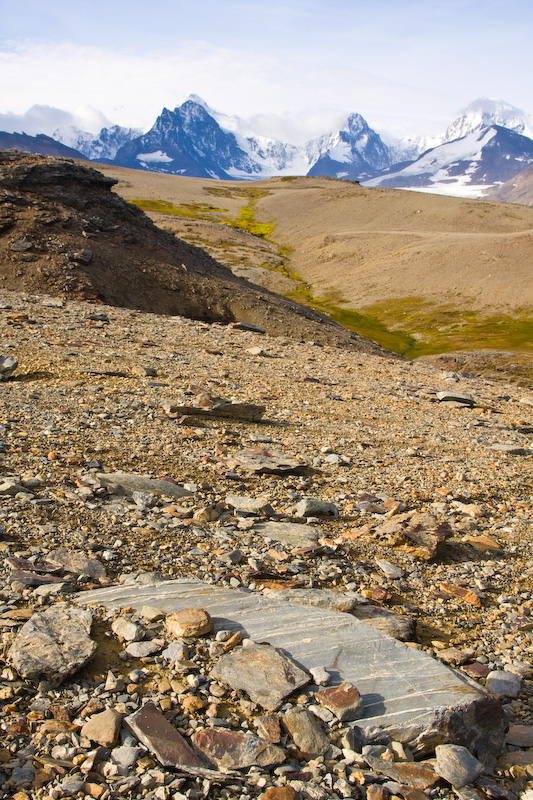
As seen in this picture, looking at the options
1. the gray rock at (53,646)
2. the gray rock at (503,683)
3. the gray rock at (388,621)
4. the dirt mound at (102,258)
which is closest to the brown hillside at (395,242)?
the dirt mound at (102,258)

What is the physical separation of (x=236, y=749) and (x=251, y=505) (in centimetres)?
444

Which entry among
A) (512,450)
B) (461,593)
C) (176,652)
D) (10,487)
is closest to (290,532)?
(461,593)

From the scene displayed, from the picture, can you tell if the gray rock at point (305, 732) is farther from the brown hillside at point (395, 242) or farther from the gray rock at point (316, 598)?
the brown hillside at point (395, 242)

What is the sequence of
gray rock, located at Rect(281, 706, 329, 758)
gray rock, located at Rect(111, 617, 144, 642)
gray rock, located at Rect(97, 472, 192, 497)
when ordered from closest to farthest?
gray rock, located at Rect(281, 706, 329, 758)
gray rock, located at Rect(111, 617, 144, 642)
gray rock, located at Rect(97, 472, 192, 497)

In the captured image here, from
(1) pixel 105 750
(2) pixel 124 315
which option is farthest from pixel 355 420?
(2) pixel 124 315

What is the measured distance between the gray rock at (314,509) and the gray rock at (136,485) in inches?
67.0

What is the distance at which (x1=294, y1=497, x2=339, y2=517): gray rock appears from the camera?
349 inches

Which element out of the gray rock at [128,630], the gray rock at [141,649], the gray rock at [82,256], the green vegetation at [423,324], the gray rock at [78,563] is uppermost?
the gray rock at [82,256]

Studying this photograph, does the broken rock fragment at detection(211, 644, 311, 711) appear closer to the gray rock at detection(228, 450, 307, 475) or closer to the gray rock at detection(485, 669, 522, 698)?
the gray rock at detection(485, 669, 522, 698)

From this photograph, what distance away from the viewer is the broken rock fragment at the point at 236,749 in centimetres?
→ 430

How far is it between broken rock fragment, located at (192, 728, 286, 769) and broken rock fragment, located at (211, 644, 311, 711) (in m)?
0.36

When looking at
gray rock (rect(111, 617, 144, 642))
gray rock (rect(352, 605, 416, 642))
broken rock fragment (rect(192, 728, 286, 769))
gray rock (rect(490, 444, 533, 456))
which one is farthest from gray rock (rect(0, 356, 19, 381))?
gray rock (rect(490, 444, 533, 456))

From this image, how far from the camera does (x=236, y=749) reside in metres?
4.38

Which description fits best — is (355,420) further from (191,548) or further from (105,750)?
(105,750)
